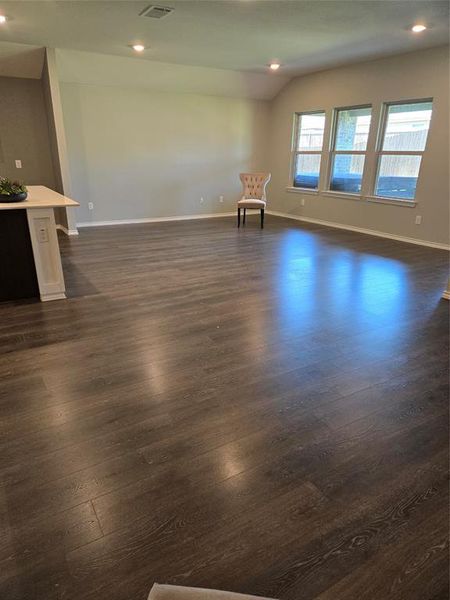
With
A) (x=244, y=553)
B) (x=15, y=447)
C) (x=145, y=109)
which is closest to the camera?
(x=244, y=553)

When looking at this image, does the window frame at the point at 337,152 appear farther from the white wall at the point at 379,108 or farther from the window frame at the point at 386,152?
the window frame at the point at 386,152

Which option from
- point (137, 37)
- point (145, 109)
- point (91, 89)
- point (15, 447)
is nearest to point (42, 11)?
point (137, 37)

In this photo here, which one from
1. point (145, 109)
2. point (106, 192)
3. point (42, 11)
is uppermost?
point (42, 11)

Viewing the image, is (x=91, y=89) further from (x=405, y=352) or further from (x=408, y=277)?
(x=405, y=352)

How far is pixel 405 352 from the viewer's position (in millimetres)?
2674

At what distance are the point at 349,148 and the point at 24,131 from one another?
5.65 meters

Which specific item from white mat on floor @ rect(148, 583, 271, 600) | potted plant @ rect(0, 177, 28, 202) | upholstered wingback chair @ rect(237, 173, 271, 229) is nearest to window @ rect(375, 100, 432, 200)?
upholstered wingback chair @ rect(237, 173, 271, 229)

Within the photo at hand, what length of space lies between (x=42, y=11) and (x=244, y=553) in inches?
201

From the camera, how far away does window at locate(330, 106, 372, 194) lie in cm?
666

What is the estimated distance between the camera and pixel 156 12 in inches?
157

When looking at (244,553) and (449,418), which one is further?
(449,418)

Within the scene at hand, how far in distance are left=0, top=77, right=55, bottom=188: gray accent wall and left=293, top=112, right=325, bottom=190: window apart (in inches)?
192

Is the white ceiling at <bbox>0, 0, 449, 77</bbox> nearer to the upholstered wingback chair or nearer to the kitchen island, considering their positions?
the upholstered wingback chair

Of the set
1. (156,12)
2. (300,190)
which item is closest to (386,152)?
(300,190)
